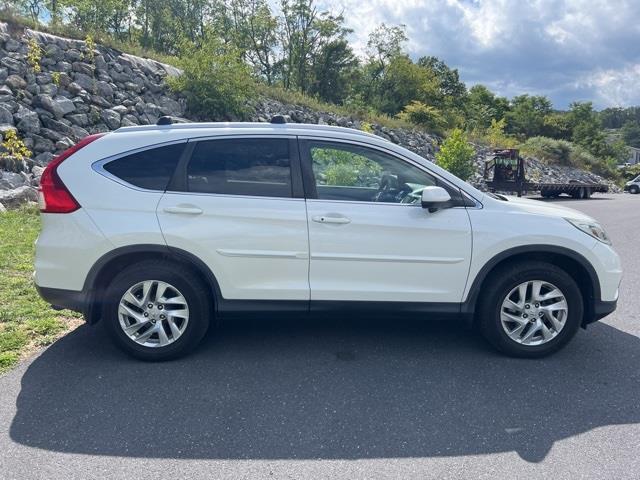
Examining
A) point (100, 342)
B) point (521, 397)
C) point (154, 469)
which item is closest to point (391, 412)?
point (521, 397)

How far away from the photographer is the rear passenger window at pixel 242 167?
3.78m

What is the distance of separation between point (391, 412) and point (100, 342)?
259 centimetres

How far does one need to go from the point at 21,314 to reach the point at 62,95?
11087 mm

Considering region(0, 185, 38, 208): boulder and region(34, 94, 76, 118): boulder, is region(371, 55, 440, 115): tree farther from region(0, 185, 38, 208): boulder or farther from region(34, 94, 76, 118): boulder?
region(0, 185, 38, 208): boulder

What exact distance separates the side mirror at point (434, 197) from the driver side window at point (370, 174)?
22 centimetres

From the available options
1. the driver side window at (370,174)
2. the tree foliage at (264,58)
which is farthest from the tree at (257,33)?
the driver side window at (370,174)

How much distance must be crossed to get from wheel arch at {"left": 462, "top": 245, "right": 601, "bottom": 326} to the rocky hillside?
29.9ft

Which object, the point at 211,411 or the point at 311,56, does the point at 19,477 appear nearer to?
the point at 211,411

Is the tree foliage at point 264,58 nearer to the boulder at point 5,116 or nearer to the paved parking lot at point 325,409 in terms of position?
the boulder at point 5,116

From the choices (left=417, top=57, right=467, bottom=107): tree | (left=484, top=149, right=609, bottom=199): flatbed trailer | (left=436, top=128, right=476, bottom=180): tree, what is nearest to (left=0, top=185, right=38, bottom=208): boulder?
(left=436, top=128, right=476, bottom=180): tree

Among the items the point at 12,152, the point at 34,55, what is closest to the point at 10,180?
the point at 12,152

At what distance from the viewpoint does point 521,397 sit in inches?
134

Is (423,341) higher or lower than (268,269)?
lower

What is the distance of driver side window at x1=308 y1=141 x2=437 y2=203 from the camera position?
3930mm
